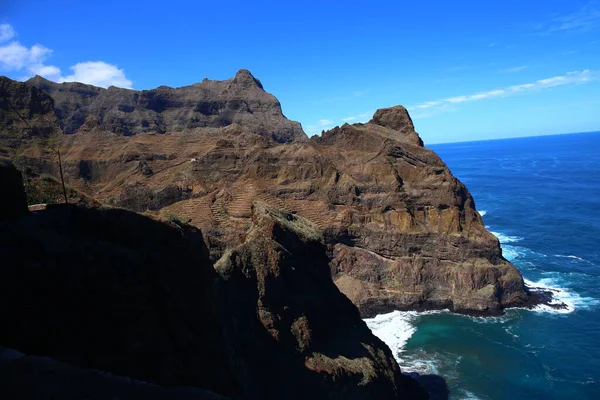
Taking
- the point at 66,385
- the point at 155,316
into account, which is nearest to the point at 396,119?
the point at 155,316

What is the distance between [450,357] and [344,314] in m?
21.4

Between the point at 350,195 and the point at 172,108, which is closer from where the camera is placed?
the point at 350,195

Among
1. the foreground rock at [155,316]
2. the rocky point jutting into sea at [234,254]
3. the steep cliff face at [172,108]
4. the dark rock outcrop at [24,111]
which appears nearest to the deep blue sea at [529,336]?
the rocky point jutting into sea at [234,254]

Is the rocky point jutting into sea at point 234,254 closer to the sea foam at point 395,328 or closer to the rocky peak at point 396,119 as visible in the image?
the rocky peak at point 396,119

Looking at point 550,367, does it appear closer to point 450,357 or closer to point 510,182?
point 450,357

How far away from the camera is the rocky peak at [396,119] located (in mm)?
73312

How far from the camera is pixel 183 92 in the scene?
141m

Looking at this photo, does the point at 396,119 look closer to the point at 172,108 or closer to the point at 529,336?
the point at 529,336

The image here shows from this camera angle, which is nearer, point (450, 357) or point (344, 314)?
point (344, 314)

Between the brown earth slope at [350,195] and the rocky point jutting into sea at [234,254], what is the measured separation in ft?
0.75

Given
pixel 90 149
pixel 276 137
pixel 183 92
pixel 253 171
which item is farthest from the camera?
pixel 183 92

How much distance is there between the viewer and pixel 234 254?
827 inches

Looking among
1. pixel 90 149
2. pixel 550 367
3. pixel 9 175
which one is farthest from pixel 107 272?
pixel 90 149

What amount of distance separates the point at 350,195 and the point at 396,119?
2216 centimetres
